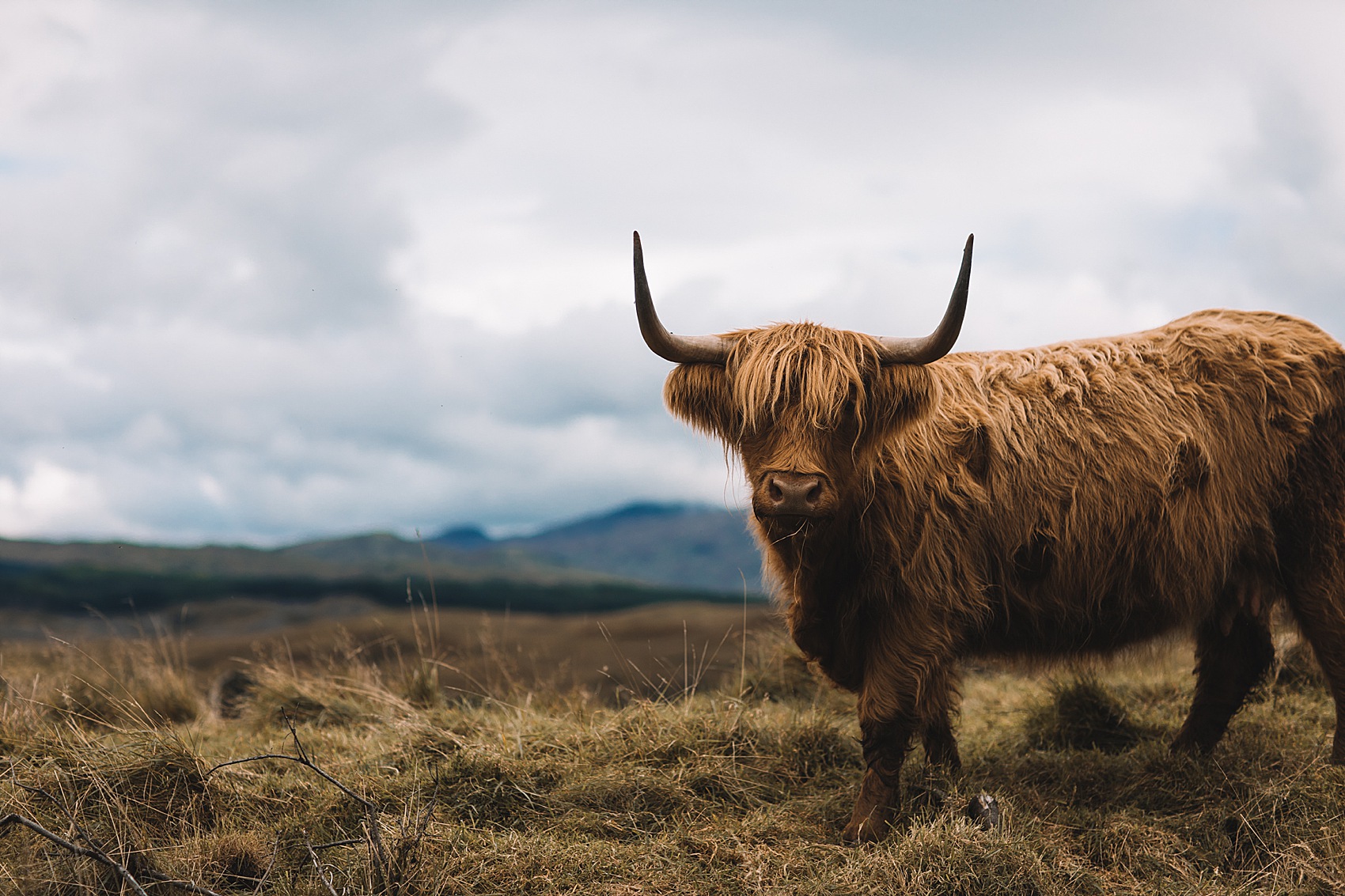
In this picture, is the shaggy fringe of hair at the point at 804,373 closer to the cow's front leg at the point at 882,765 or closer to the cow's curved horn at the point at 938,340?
the cow's curved horn at the point at 938,340

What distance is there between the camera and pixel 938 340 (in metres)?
3.83

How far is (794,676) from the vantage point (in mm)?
6609

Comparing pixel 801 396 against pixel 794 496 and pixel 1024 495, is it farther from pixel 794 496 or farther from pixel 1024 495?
pixel 1024 495

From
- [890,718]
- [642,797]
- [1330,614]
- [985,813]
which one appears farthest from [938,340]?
[1330,614]

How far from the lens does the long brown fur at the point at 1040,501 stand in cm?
390

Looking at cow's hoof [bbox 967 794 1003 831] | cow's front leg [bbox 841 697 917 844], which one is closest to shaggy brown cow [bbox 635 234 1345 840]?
cow's front leg [bbox 841 697 917 844]

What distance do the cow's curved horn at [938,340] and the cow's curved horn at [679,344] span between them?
0.68 metres

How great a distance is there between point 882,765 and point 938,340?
5.84 feet

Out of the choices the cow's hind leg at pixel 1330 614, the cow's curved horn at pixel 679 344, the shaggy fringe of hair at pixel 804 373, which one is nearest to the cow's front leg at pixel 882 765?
the shaggy fringe of hair at pixel 804 373

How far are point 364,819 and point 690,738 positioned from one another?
1589 mm

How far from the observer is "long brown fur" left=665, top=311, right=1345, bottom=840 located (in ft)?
12.8

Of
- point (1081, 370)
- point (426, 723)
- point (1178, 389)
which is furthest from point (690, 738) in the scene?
point (1178, 389)

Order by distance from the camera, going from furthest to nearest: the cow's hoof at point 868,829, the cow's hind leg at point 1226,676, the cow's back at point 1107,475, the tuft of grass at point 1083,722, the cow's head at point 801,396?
the tuft of grass at point 1083,722 < the cow's hind leg at point 1226,676 < the cow's back at point 1107,475 < the cow's hoof at point 868,829 < the cow's head at point 801,396

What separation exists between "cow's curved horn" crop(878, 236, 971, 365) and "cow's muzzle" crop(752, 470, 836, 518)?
0.76 metres
